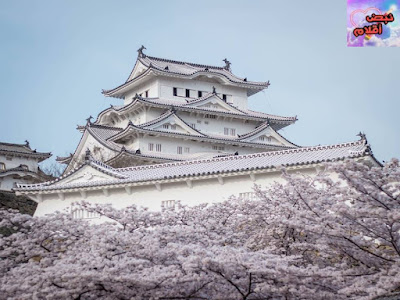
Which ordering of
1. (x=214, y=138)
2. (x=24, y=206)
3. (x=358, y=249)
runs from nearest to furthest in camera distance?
(x=358, y=249) < (x=24, y=206) < (x=214, y=138)

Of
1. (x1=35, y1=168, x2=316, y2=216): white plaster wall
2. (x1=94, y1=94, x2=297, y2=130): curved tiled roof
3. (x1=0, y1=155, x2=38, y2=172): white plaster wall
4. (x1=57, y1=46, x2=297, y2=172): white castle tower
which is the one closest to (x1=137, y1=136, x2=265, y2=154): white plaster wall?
(x1=57, y1=46, x2=297, y2=172): white castle tower

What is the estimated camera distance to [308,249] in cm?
1497

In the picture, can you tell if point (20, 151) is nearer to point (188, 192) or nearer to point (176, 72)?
point (176, 72)

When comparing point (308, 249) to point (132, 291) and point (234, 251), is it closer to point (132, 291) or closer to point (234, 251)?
point (234, 251)

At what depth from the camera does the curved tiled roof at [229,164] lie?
2255cm

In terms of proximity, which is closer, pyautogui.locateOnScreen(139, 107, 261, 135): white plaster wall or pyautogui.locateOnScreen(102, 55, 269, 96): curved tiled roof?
pyautogui.locateOnScreen(139, 107, 261, 135): white plaster wall

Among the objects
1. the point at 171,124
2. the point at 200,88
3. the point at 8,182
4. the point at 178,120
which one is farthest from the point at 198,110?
the point at 8,182

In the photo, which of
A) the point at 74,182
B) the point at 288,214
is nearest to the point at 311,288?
the point at 288,214

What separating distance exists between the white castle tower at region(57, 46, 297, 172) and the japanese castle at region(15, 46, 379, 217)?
6 centimetres

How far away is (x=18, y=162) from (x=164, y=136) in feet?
61.0

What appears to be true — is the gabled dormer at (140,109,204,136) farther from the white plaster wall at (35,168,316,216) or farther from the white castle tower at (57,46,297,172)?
the white plaster wall at (35,168,316,216)

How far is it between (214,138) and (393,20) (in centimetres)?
2638

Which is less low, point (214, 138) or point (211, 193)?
point (214, 138)

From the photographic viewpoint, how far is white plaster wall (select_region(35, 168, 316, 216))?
74.9 ft
